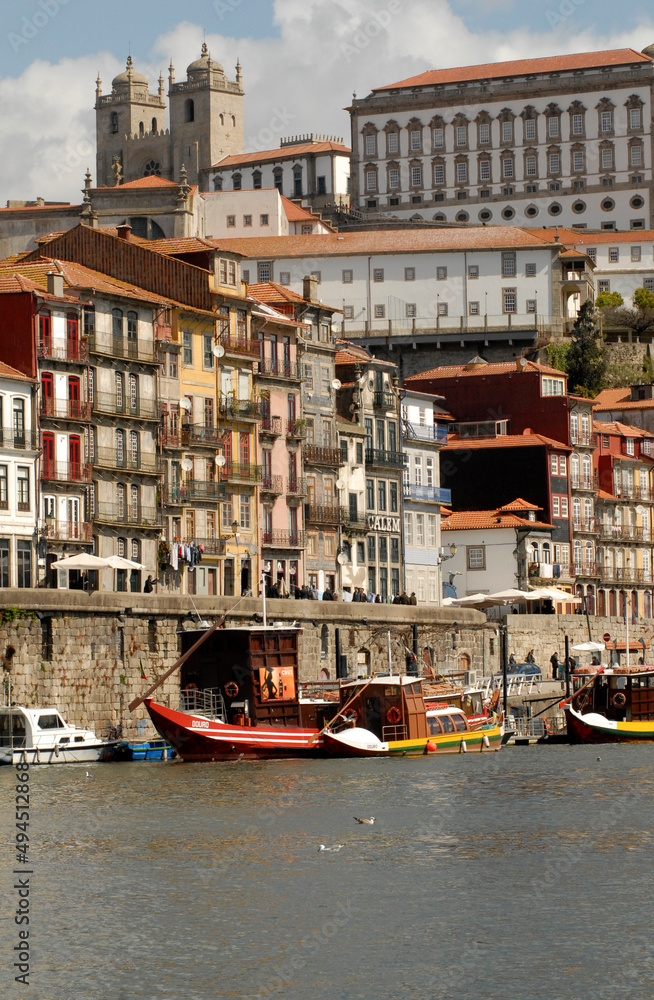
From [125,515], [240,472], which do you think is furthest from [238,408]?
[125,515]

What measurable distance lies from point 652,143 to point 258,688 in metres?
129

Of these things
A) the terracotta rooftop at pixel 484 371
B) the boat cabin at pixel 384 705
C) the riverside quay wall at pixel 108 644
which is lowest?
the boat cabin at pixel 384 705

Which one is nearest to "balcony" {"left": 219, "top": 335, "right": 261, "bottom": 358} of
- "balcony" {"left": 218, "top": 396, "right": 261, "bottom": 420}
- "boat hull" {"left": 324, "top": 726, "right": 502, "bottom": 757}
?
"balcony" {"left": 218, "top": 396, "right": 261, "bottom": 420}

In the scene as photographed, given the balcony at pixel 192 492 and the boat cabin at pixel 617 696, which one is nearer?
the boat cabin at pixel 617 696

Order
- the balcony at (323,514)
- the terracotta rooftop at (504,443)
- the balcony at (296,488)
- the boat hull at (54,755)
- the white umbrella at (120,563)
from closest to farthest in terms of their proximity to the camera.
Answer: the boat hull at (54,755), the white umbrella at (120,563), the balcony at (296,488), the balcony at (323,514), the terracotta rooftop at (504,443)

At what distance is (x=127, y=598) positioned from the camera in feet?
203

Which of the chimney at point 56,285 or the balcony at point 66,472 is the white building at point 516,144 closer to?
the chimney at point 56,285

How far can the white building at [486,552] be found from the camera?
340ft

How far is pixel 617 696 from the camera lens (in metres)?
73.1

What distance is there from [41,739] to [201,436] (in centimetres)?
2495

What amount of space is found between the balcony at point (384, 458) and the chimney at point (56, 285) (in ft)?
85.1

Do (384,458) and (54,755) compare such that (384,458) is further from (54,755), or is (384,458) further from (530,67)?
(530,67)

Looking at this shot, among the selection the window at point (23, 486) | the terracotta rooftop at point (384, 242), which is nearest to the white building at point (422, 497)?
the window at point (23, 486)

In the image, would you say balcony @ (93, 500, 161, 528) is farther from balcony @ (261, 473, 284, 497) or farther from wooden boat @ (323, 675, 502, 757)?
wooden boat @ (323, 675, 502, 757)
